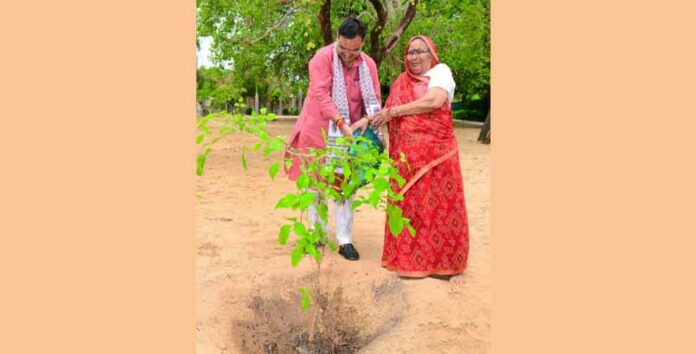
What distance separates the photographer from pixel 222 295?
3408 millimetres

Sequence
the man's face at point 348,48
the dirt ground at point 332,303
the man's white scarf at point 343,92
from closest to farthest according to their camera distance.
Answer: the dirt ground at point 332,303 → the man's face at point 348,48 → the man's white scarf at point 343,92

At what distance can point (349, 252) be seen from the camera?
3930mm

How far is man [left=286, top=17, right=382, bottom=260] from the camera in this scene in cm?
345

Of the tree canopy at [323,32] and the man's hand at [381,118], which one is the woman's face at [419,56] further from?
the tree canopy at [323,32]

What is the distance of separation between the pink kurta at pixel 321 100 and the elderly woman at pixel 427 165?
0.21m

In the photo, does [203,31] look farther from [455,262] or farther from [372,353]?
[372,353]

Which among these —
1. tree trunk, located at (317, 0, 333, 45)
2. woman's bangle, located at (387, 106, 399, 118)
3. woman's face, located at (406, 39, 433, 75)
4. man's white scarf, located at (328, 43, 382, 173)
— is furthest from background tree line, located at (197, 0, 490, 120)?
woman's face, located at (406, 39, 433, 75)

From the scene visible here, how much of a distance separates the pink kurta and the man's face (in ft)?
0.19

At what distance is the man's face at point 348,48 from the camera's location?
343 centimetres

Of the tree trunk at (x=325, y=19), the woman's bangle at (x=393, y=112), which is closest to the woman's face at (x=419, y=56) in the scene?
the woman's bangle at (x=393, y=112)

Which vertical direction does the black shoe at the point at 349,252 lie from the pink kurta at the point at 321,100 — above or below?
below

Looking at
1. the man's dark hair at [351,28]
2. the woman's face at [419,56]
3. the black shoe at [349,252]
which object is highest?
the man's dark hair at [351,28]

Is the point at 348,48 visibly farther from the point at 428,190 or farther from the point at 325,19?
the point at 325,19

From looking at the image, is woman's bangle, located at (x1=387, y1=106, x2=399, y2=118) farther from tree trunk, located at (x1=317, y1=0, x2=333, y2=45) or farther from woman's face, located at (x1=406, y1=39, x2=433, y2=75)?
tree trunk, located at (x1=317, y1=0, x2=333, y2=45)
